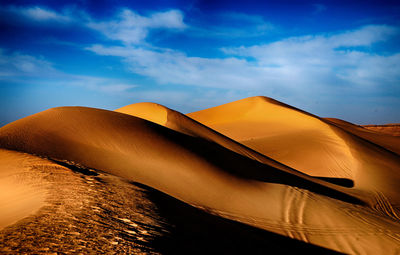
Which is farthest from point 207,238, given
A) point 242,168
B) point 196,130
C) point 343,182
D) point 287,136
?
point 287,136

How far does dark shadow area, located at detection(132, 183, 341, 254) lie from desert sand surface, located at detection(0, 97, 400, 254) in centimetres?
2

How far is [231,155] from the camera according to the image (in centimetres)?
1167

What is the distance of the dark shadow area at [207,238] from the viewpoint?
11.1 feet

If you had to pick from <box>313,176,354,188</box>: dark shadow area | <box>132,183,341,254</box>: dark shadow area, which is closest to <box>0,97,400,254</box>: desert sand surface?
<box>132,183,341,254</box>: dark shadow area

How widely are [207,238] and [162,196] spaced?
67.0 inches

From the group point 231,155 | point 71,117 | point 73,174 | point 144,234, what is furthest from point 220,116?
point 144,234

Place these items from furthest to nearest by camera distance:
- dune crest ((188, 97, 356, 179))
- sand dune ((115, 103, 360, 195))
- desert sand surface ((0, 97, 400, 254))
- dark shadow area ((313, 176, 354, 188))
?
A: dune crest ((188, 97, 356, 179))
dark shadow area ((313, 176, 354, 188))
sand dune ((115, 103, 360, 195))
desert sand surface ((0, 97, 400, 254))

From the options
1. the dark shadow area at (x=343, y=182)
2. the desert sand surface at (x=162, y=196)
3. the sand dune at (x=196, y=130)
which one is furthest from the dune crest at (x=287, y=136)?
the sand dune at (x=196, y=130)

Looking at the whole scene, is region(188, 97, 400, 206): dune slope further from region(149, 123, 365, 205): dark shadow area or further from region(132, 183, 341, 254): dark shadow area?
region(132, 183, 341, 254): dark shadow area

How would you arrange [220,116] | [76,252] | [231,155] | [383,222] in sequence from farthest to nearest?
[220,116], [231,155], [383,222], [76,252]

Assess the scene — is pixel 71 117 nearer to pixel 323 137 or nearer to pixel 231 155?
pixel 231 155

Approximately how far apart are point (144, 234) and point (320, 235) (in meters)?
4.47

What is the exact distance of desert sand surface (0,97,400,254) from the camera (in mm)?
3283

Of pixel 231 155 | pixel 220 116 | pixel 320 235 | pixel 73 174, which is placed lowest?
pixel 320 235
